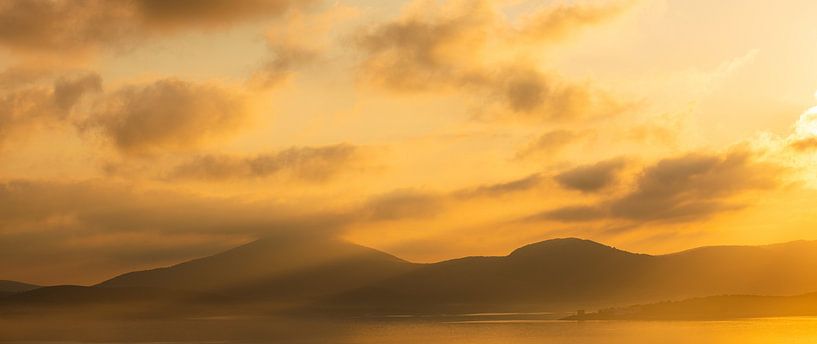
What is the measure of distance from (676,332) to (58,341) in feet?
344

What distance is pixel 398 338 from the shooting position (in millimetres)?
175250

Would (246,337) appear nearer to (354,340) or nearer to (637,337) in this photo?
(354,340)

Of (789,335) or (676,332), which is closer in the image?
(789,335)

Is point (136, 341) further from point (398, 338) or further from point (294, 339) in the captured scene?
point (398, 338)

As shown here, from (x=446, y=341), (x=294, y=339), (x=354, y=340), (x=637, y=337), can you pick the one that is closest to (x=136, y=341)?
(x=294, y=339)

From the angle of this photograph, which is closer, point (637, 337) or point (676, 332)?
point (637, 337)

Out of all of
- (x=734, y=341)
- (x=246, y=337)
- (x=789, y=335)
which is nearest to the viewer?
(x=734, y=341)

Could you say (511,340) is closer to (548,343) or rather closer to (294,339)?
(548,343)

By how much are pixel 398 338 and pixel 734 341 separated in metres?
59.3

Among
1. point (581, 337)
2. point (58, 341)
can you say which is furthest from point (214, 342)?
point (581, 337)

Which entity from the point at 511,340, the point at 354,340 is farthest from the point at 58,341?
the point at 511,340

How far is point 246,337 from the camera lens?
18000 cm

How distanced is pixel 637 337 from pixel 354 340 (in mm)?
47206

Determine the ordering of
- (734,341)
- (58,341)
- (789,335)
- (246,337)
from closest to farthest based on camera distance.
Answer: (734,341)
(789,335)
(58,341)
(246,337)
